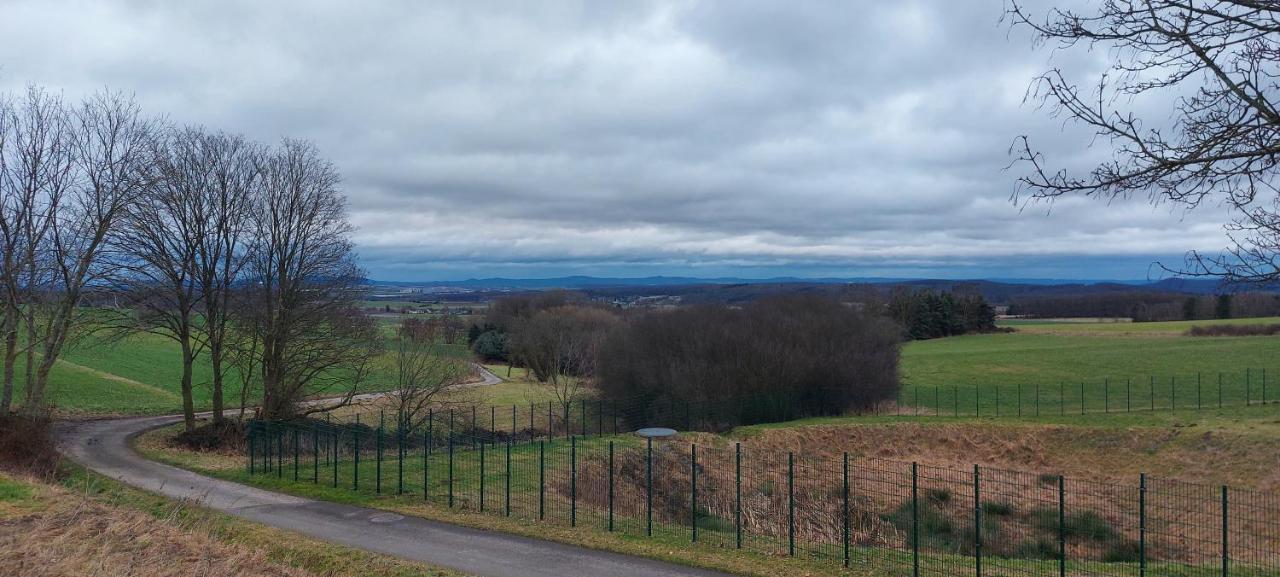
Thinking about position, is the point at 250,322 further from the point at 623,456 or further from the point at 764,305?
the point at 764,305

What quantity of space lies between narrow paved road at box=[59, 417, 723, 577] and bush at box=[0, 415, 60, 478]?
1.89 meters

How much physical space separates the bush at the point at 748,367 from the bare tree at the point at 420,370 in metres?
9.72

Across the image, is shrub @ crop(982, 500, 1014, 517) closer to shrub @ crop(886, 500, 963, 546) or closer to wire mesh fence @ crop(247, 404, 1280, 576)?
wire mesh fence @ crop(247, 404, 1280, 576)

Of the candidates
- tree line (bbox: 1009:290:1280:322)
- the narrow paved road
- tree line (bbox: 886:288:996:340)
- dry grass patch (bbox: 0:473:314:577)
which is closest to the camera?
Answer: dry grass patch (bbox: 0:473:314:577)

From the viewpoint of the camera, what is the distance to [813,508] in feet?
71.4

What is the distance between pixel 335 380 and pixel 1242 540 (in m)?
33.4

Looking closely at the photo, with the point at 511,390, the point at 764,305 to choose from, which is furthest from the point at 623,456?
the point at 511,390

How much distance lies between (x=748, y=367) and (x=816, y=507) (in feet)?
75.8

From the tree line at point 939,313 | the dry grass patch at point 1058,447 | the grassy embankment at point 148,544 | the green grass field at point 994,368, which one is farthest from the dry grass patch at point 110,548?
the tree line at point 939,313

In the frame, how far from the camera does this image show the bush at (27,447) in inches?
829

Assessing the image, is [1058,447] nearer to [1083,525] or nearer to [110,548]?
[1083,525]

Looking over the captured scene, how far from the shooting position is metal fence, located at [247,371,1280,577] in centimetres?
1566

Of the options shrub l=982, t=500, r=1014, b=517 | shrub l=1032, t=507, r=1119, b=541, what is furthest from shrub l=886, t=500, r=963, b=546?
shrub l=1032, t=507, r=1119, b=541

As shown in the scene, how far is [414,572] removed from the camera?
13.4 meters
